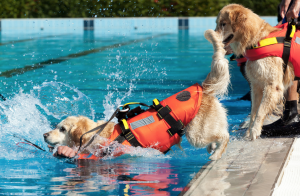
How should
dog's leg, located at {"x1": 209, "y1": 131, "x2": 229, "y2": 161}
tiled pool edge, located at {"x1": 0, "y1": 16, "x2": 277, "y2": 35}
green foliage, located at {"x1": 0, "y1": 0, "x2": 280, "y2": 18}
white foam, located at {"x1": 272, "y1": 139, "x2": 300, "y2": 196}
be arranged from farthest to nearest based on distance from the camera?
green foliage, located at {"x1": 0, "y1": 0, "x2": 280, "y2": 18} → tiled pool edge, located at {"x1": 0, "y1": 16, "x2": 277, "y2": 35} → dog's leg, located at {"x1": 209, "y1": 131, "x2": 229, "y2": 161} → white foam, located at {"x1": 272, "y1": 139, "x2": 300, "y2": 196}

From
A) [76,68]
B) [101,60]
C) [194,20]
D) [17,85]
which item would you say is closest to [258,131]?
[17,85]

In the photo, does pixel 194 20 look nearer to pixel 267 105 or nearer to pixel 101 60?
pixel 101 60

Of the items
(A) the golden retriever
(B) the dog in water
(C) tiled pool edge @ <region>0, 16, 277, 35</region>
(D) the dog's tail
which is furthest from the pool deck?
(C) tiled pool edge @ <region>0, 16, 277, 35</region>

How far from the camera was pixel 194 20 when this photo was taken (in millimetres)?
17375

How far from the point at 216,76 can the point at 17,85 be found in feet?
16.0

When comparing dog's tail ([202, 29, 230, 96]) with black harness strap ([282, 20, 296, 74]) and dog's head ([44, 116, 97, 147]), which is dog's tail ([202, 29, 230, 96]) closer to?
black harness strap ([282, 20, 296, 74])

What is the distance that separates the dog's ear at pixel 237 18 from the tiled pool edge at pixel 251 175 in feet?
3.94

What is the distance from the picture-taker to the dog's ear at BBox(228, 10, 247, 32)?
3521mm

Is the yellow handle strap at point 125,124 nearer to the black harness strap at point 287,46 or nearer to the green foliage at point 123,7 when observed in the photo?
the black harness strap at point 287,46

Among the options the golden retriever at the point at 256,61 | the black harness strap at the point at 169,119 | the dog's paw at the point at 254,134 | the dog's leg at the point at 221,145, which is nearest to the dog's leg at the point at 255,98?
the golden retriever at the point at 256,61

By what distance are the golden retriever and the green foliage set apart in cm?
1422

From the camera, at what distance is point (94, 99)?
19.4 feet

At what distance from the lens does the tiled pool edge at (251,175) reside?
2361 millimetres

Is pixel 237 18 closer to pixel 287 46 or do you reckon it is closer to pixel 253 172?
pixel 287 46
